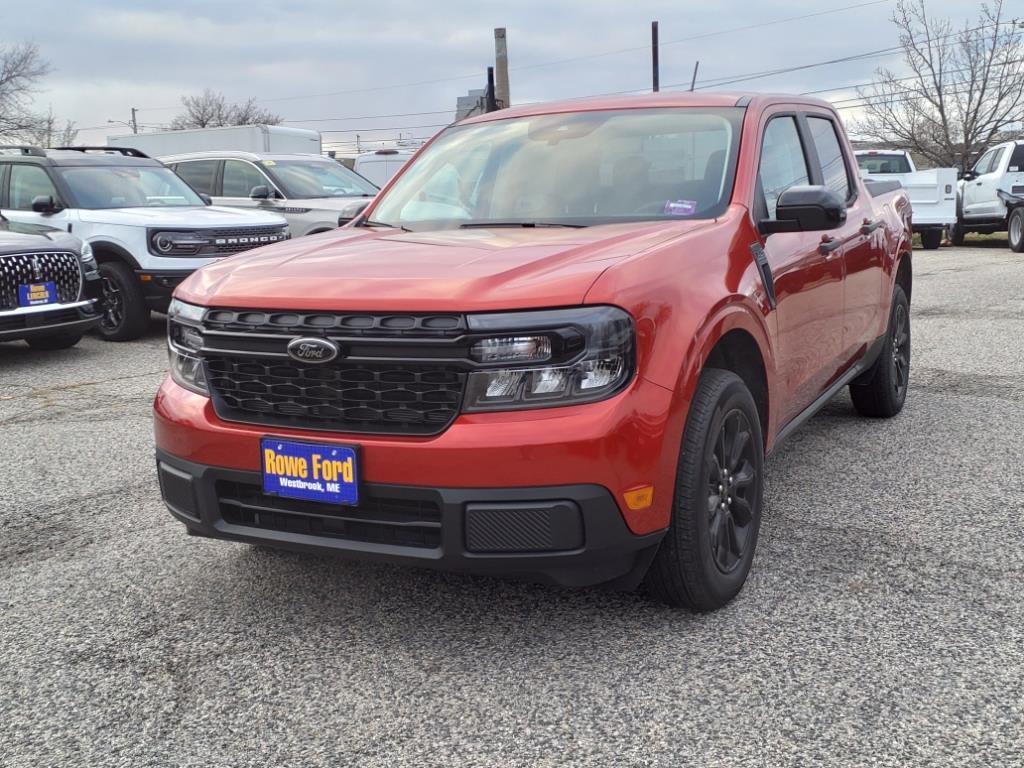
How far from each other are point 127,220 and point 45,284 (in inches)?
57.3

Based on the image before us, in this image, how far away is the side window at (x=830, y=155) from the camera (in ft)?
15.8

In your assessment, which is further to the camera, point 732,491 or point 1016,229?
point 1016,229

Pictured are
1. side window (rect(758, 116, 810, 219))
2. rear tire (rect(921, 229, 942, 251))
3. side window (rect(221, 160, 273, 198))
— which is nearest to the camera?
side window (rect(758, 116, 810, 219))

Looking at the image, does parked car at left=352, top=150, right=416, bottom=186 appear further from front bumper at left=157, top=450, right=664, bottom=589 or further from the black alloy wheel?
front bumper at left=157, top=450, right=664, bottom=589

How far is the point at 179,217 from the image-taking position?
10.1m

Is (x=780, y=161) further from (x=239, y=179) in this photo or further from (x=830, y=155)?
(x=239, y=179)

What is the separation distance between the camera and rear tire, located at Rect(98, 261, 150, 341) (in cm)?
988

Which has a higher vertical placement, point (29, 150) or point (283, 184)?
point (29, 150)

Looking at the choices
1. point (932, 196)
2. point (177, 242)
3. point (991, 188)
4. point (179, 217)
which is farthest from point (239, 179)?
point (991, 188)

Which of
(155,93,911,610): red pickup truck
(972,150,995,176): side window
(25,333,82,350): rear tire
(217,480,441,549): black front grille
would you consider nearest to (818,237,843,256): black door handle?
(155,93,911,610): red pickup truck

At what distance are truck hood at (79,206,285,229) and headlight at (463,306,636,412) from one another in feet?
25.7

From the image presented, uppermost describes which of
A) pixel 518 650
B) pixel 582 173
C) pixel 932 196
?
pixel 582 173

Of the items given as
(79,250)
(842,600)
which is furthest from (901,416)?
(79,250)

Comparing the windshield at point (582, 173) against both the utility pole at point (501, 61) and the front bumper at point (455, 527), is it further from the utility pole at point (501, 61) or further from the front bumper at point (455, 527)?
the utility pole at point (501, 61)
